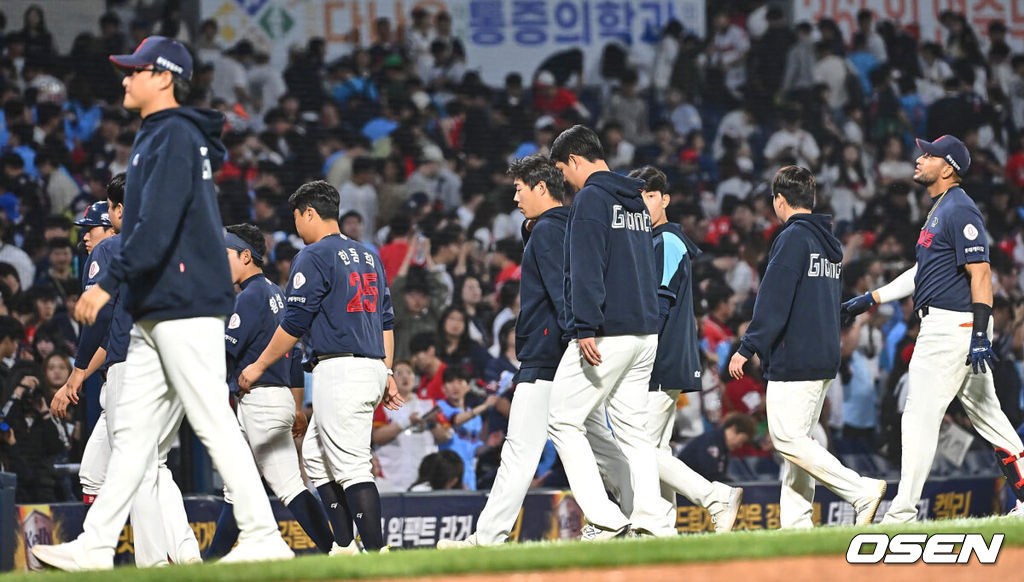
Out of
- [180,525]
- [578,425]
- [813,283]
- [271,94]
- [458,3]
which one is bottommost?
[180,525]

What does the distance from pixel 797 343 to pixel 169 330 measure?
3.32m

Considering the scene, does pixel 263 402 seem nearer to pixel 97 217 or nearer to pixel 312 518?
pixel 312 518

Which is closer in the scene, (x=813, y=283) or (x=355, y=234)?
(x=813, y=283)

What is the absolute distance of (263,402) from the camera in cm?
646

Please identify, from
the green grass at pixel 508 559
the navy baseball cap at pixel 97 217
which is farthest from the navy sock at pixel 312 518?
the navy baseball cap at pixel 97 217

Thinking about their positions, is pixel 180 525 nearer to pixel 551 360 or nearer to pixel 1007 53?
pixel 551 360

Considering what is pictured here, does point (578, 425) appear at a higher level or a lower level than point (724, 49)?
lower

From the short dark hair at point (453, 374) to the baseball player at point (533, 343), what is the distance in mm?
3488

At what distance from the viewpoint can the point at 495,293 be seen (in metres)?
11.2

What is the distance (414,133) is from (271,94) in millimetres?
1644

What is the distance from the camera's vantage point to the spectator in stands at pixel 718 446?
933cm

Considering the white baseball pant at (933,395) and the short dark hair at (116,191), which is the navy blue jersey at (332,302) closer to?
the short dark hair at (116,191)

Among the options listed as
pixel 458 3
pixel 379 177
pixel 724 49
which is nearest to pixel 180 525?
pixel 379 177

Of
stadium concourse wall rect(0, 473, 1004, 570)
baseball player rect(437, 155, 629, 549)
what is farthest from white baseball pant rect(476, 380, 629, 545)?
stadium concourse wall rect(0, 473, 1004, 570)
